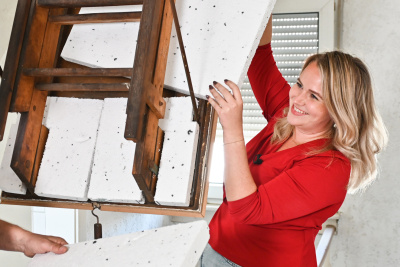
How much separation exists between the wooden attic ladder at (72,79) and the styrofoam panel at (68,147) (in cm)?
3

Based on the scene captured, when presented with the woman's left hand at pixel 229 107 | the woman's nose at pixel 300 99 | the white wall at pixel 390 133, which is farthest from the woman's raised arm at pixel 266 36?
the white wall at pixel 390 133

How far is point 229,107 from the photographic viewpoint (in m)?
1.15

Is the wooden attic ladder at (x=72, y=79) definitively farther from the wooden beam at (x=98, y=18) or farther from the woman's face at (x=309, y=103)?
the woman's face at (x=309, y=103)

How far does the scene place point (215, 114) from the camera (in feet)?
4.10

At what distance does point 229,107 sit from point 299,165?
0.29 metres

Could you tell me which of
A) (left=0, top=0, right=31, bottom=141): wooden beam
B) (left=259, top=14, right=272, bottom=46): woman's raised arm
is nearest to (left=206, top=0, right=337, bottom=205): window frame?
(left=259, top=14, right=272, bottom=46): woman's raised arm

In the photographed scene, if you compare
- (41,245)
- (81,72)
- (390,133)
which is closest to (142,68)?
(81,72)

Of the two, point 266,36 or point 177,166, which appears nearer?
point 177,166

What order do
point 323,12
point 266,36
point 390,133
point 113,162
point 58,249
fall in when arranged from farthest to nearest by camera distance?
point 323,12 < point 390,133 < point 266,36 < point 113,162 < point 58,249

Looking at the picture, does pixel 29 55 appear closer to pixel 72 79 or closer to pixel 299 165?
pixel 72 79

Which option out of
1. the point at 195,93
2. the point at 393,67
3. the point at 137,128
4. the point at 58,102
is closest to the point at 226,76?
the point at 195,93

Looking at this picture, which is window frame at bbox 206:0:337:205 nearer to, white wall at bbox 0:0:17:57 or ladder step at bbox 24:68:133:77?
white wall at bbox 0:0:17:57

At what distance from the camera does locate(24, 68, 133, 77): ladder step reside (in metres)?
1.13

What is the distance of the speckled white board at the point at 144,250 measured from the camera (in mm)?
844
